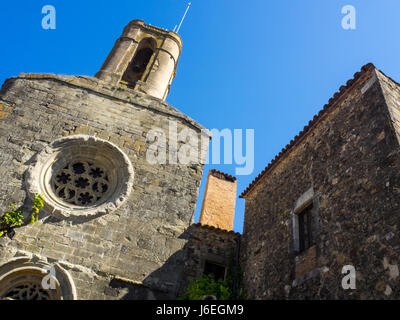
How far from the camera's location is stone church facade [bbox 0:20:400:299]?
4.65 m

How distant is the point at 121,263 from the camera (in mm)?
6223

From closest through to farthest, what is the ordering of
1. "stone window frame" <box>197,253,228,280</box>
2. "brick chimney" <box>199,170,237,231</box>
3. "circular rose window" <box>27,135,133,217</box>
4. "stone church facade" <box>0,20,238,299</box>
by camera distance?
"stone church facade" <box>0,20,238,299</box> < "circular rose window" <box>27,135,133,217</box> < "stone window frame" <box>197,253,228,280</box> < "brick chimney" <box>199,170,237,231</box>

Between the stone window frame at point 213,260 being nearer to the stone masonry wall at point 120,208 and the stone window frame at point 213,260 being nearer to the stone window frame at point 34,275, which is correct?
the stone masonry wall at point 120,208

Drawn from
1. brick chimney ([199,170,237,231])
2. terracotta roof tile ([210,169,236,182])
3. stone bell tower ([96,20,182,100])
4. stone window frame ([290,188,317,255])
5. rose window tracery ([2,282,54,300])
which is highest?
stone bell tower ([96,20,182,100])

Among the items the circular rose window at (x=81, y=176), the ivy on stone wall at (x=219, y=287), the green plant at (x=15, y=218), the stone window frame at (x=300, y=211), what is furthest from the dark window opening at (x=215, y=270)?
the green plant at (x=15, y=218)

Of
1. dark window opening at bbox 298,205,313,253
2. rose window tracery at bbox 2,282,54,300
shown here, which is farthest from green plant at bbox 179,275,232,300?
rose window tracery at bbox 2,282,54,300

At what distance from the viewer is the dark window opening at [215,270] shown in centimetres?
759

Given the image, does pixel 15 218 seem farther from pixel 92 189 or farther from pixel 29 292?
pixel 92 189

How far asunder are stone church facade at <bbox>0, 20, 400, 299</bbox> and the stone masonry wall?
0.08 ft

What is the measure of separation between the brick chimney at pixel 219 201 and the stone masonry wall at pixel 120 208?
3.37m

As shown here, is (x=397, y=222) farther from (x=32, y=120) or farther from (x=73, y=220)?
(x=32, y=120)

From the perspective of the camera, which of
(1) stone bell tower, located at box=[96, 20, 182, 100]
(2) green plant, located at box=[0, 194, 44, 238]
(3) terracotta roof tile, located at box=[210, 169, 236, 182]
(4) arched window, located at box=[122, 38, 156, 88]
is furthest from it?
(3) terracotta roof tile, located at box=[210, 169, 236, 182]

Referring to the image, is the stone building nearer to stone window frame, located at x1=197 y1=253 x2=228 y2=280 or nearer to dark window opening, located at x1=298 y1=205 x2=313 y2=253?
dark window opening, located at x1=298 y1=205 x2=313 y2=253
